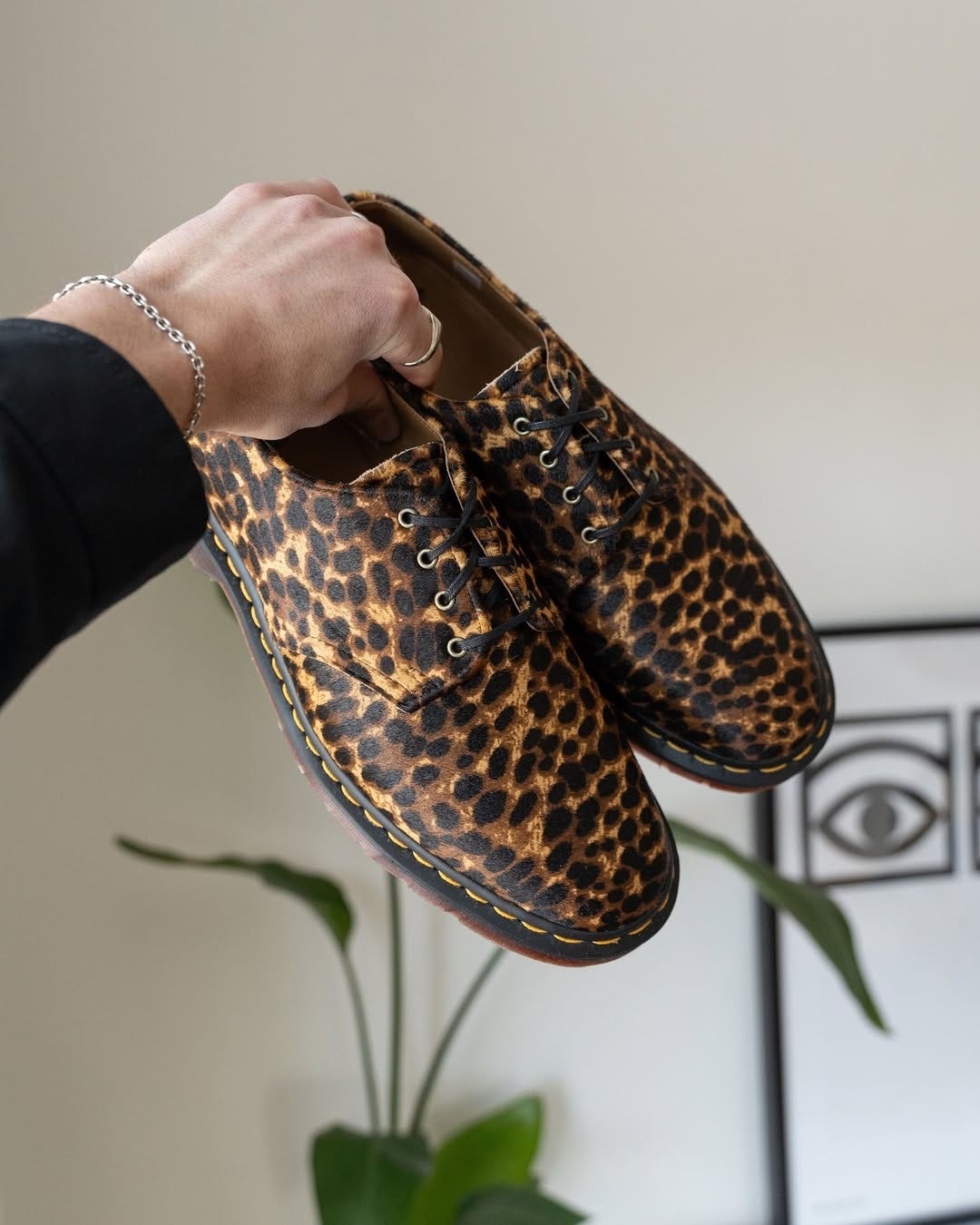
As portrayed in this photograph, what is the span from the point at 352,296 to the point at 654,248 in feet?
2.94

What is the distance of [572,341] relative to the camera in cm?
132

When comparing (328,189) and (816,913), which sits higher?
(328,189)

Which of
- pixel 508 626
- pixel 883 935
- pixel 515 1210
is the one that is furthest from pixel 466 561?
pixel 883 935

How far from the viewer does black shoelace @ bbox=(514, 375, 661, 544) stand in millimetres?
590

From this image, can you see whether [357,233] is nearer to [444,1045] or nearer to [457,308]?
[457,308]

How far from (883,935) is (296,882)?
0.86m

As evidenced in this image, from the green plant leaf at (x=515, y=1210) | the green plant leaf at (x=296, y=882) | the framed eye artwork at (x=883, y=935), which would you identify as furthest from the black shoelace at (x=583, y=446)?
the framed eye artwork at (x=883, y=935)

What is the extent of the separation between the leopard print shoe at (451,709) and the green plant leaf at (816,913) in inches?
17.9

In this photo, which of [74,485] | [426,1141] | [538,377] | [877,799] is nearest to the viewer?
[74,485]

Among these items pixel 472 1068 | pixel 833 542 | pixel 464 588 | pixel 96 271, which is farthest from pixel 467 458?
pixel 472 1068

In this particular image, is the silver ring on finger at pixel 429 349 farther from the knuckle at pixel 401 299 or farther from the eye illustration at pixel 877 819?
the eye illustration at pixel 877 819

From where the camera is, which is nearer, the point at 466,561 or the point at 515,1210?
the point at 466,561

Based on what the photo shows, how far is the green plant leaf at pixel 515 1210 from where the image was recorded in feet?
3.44

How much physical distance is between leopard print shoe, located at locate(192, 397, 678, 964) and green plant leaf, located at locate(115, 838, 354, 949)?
571 mm
